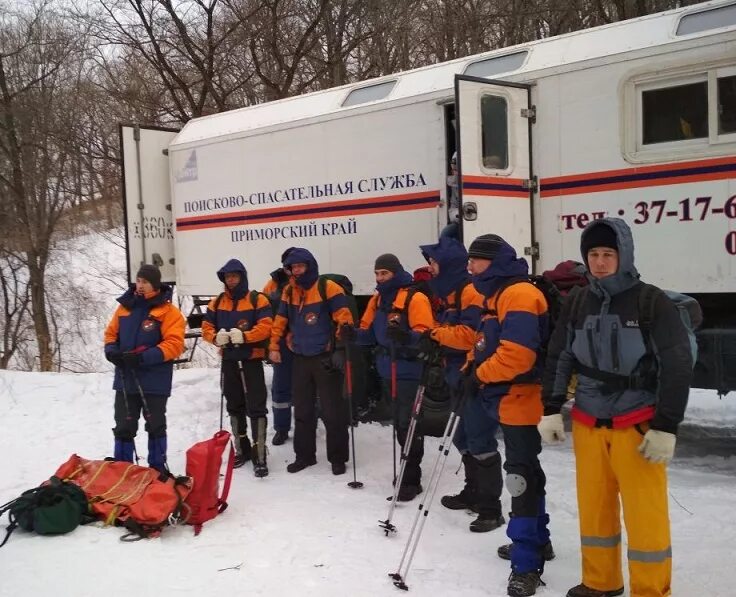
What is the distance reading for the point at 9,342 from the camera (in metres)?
15.9

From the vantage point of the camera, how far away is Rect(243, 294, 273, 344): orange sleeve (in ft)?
19.9

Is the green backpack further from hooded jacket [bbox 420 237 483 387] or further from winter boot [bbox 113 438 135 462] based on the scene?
hooded jacket [bbox 420 237 483 387]

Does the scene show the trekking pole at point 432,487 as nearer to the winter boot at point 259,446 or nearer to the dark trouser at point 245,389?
the winter boot at point 259,446

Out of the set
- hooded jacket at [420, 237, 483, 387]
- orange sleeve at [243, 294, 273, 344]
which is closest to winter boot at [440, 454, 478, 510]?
hooded jacket at [420, 237, 483, 387]

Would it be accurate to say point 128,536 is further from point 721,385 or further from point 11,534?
point 721,385

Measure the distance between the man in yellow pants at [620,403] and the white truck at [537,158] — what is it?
2.59m

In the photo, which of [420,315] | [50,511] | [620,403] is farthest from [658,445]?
[50,511]

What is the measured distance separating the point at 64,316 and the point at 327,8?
936 cm

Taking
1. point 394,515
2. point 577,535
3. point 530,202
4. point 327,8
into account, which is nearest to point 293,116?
point 530,202

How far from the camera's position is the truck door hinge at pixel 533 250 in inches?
250

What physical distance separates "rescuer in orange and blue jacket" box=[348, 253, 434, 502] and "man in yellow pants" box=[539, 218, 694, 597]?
174 centimetres

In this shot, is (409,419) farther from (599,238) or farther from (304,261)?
(599,238)

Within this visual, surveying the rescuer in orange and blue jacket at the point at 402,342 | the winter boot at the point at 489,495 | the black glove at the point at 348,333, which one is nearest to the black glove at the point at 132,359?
the black glove at the point at 348,333

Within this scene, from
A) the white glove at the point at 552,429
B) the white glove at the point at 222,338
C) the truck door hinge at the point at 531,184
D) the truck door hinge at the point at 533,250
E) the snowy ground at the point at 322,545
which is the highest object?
the truck door hinge at the point at 531,184
